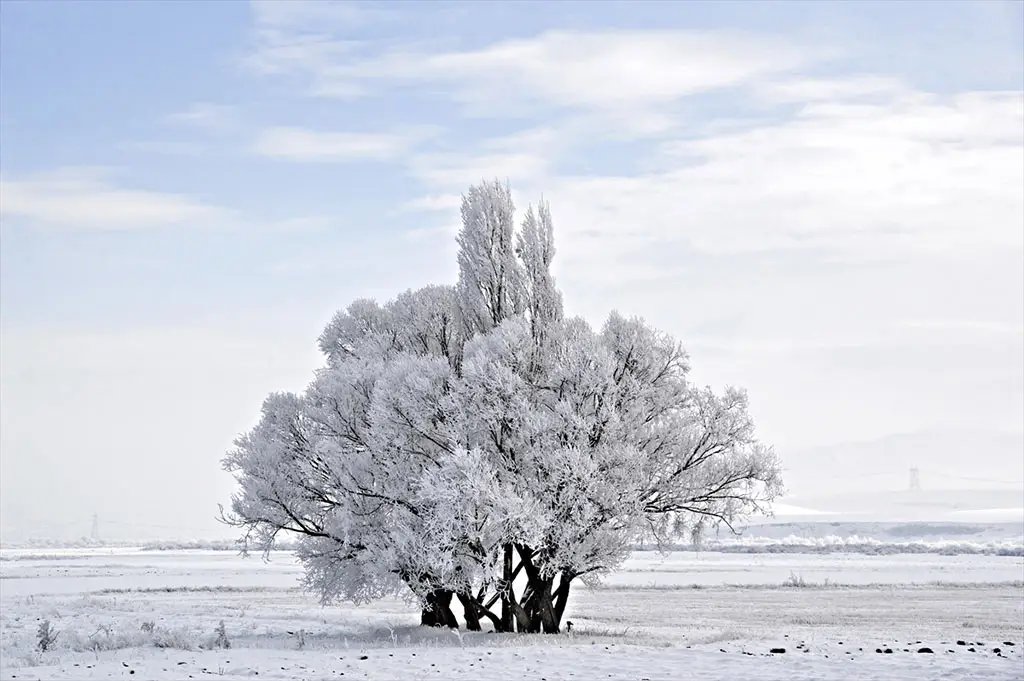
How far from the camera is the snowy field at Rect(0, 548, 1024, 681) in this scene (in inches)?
807

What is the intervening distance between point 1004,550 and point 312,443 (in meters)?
78.3

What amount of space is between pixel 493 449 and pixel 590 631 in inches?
244

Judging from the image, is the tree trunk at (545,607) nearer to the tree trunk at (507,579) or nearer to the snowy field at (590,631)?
the tree trunk at (507,579)

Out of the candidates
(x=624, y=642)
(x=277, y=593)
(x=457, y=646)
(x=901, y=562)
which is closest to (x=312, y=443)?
(x=457, y=646)

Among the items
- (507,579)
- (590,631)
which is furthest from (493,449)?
(590,631)

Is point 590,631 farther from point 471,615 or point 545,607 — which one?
point 471,615

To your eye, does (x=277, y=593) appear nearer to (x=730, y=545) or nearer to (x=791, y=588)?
(x=791, y=588)

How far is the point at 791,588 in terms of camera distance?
5328cm

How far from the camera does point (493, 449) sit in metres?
30.0

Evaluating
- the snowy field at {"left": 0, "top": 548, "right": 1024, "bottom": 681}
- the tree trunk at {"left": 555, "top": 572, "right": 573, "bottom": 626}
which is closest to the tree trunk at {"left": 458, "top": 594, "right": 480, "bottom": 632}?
the snowy field at {"left": 0, "top": 548, "right": 1024, "bottom": 681}

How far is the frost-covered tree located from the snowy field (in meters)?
2.09

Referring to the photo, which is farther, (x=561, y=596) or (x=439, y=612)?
(x=439, y=612)

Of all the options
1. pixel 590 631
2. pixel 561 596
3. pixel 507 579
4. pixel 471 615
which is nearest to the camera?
pixel 590 631

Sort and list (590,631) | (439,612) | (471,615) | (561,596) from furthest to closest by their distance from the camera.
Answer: (439,612), (471,615), (561,596), (590,631)
